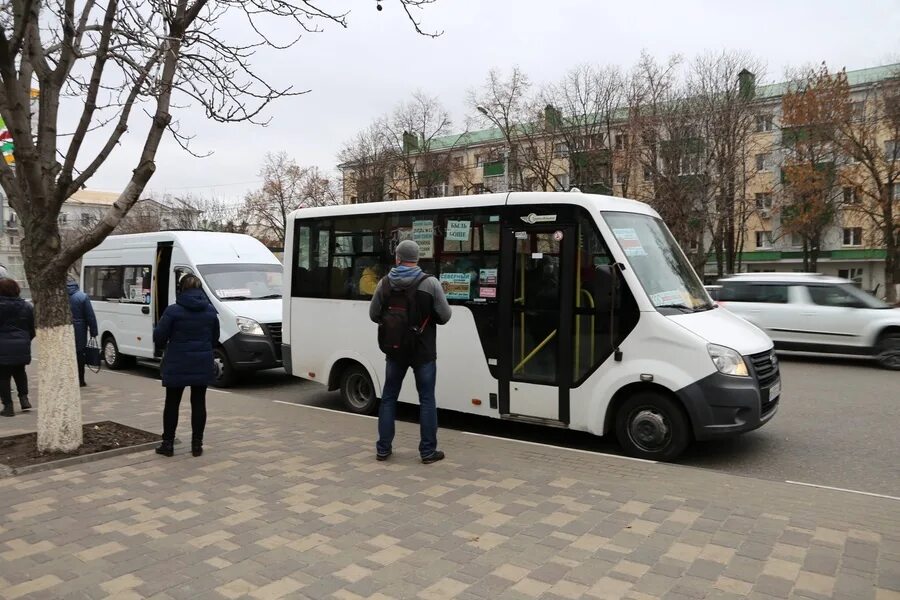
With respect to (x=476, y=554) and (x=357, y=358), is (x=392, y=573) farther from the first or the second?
(x=357, y=358)

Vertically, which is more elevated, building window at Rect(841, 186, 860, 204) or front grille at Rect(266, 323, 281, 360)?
building window at Rect(841, 186, 860, 204)

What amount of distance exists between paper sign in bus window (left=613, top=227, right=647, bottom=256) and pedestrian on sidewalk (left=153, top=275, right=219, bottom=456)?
382cm

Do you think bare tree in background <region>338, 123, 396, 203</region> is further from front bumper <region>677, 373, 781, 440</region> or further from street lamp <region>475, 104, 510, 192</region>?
front bumper <region>677, 373, 781, 440</region>

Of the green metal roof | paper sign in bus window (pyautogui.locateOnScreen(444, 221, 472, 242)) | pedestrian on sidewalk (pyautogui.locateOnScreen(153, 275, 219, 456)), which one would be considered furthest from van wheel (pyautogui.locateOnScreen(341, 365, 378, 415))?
the green metal roof

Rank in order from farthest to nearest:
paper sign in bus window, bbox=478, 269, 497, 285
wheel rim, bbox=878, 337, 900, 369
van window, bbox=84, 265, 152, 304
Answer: wheel rim, bbox=878, 337, 900, 369, van window, bbox=84, 265, 152, 304, paper sign in bus window, bbox=478, 269, 497, 285

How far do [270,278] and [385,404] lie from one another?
6.70 meters

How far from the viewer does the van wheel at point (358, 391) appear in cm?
830

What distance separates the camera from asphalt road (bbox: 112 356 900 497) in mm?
6039

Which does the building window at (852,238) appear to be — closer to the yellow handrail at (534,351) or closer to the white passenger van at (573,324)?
the white passenger van at (573,324)

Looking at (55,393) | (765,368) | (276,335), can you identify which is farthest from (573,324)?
(276,335)

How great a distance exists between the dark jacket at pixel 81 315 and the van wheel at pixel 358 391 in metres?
4.08

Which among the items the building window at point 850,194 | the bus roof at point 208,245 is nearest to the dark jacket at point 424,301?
the bus roof at point 208,245

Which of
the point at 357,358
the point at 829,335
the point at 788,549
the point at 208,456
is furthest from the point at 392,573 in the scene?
the point at 829,335

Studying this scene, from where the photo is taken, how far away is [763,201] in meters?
38.1
